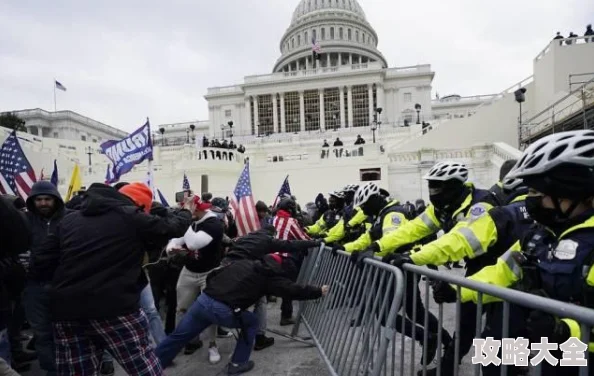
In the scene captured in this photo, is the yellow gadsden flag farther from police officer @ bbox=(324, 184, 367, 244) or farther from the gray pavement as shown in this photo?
police officer @ bbox=(324, 184, 367, 244)

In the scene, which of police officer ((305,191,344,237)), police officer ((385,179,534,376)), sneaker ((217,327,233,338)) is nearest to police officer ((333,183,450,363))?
police officer ((385,179,534,376))

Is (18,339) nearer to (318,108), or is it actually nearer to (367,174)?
(367,174)

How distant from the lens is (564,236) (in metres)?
1.78

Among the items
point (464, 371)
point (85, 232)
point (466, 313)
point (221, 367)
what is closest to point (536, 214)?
point (466, 313)

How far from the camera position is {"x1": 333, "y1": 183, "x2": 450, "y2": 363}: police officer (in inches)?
127

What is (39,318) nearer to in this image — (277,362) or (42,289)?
(42,289)

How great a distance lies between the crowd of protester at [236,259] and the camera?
6.06 ft

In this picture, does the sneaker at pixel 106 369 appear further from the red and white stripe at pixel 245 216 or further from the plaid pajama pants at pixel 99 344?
the red and white stripe at pixel 245 216

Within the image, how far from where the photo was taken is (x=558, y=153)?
1.90 metres

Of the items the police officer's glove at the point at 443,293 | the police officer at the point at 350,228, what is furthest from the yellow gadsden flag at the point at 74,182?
the police officer's glove at the point at 443,293

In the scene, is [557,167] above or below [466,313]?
above

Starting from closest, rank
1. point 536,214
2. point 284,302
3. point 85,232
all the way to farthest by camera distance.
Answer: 1. point 536,214
2. point 85,232
3. point 284,302

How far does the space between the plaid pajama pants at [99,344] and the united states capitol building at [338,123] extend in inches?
150

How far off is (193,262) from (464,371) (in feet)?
10.1
